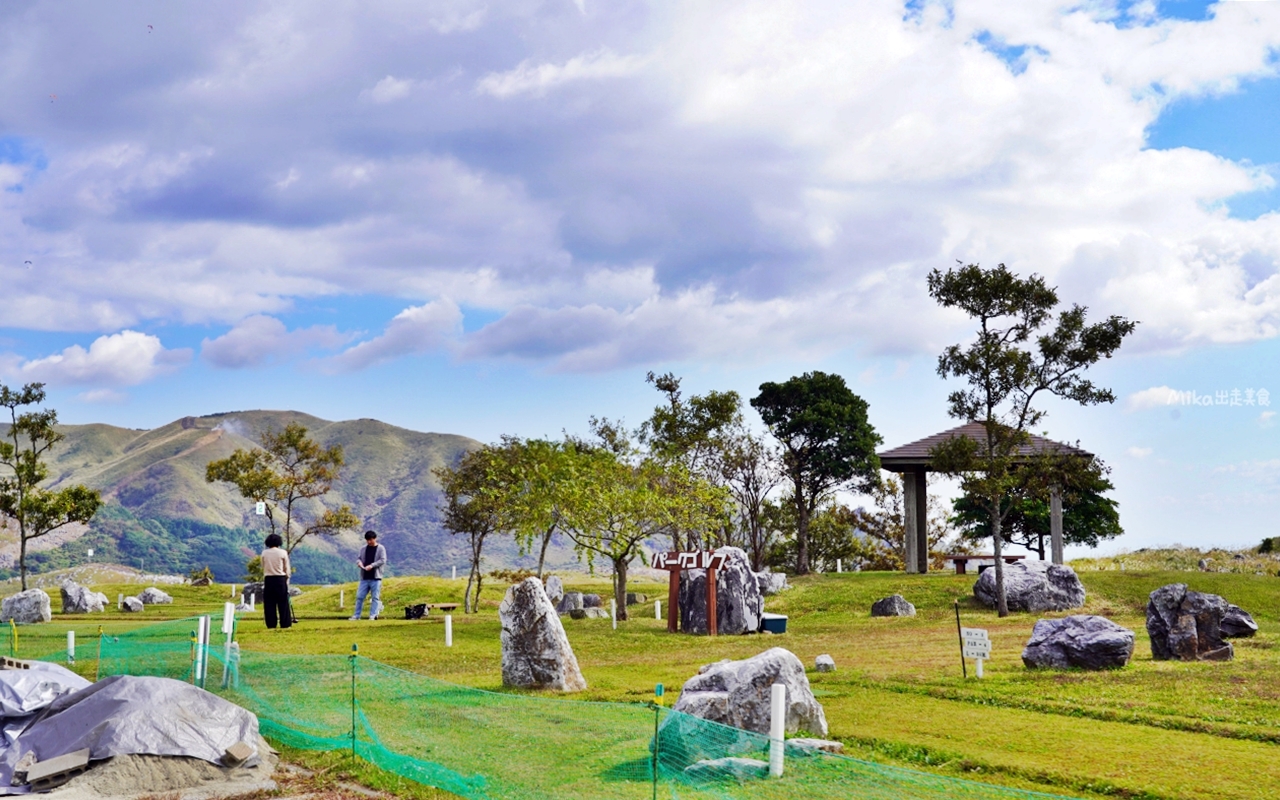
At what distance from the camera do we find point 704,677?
1314 cm

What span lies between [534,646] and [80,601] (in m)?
29.4

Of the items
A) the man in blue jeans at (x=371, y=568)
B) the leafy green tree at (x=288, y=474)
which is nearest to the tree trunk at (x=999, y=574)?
the man in blue jeans at (x=371, y=568)

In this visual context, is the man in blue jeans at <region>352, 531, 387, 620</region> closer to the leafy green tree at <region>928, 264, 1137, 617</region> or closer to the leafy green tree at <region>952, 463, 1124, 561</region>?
the leafy green tree at <region>928, 264, 1137, 617</region>

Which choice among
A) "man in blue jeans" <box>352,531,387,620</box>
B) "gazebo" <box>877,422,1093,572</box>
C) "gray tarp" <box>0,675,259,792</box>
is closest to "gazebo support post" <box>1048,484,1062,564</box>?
"gazebo" <box>877,422,1093,572</box>

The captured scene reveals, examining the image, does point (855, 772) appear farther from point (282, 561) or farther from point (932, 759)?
point (282, 561)

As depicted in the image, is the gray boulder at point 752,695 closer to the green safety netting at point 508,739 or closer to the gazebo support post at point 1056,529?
the green safety netting at point 508,739

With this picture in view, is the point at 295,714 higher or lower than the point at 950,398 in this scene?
lower

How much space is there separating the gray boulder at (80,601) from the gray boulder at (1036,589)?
106 feet

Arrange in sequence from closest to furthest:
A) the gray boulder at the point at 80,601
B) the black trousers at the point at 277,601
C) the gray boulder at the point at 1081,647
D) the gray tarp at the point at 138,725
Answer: the gray tarp at the point at 138,725, the gray boulder at the point at 1081,647, the black trousers at the point at 277,601, the gray boulder at the point at 80,601

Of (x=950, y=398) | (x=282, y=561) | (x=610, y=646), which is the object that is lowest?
(x=610, y=646)

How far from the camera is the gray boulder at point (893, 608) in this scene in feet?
109

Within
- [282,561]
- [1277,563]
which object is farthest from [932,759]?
[1277,563]

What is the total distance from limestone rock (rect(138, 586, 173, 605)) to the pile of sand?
34172 millimetres

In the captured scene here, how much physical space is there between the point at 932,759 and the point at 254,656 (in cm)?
1187
